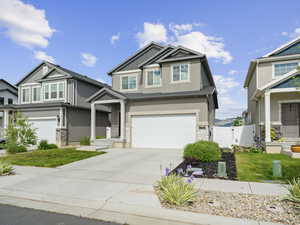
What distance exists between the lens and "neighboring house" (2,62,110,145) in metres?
18.1

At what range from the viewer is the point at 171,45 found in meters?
15.5

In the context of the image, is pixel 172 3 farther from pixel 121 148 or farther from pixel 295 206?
pixel 295 206

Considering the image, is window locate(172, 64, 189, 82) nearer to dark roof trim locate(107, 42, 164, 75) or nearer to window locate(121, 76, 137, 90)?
dark roof trim locate(107, 42, 164, 75)

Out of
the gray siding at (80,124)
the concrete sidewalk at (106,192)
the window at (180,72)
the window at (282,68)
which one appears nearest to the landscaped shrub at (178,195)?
the concrete sidewalk at (106,192)

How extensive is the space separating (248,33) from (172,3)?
5.63 meters

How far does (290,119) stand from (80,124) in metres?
18.1

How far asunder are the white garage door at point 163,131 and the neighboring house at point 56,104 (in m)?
7.36

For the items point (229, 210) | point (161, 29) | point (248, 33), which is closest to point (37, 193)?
point (229, 210)

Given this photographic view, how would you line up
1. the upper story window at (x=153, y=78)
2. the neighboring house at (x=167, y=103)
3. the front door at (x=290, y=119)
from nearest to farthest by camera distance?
the front door at (x=290, y=119) → the neighboring house at (x=167, y=103) → the upper story window at (x=153, y=78)

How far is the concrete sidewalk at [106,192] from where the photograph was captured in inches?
154

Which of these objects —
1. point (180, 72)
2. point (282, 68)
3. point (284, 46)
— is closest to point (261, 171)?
point (180, 72)

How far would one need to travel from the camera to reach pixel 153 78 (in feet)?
52.3

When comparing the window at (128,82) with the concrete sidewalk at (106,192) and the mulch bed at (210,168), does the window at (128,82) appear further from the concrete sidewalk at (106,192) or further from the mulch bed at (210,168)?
the concrete sidewalk at (106,192)

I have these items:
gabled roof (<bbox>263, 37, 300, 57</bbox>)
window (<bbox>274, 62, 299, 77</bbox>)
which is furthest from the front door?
gabled roof (<bbox>263, 37, 300, 57</bbox>)
